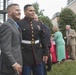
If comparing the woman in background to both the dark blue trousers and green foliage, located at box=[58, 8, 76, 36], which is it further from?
green foliage, located at box=[58, 8, 76, 36]

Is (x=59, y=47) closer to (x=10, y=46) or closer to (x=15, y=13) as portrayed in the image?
(x=15, y=13)

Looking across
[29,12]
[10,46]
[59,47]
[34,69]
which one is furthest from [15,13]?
[59,47]

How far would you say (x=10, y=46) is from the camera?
12.4ft

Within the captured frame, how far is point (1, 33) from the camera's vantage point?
12.4 ft

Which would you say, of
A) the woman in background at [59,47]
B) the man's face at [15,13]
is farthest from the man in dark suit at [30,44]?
the woman in background at [59,47]

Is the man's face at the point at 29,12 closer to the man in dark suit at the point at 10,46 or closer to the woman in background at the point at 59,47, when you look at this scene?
the man in dark suit at the point at 10,46

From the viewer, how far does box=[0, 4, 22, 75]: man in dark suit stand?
3.72 m

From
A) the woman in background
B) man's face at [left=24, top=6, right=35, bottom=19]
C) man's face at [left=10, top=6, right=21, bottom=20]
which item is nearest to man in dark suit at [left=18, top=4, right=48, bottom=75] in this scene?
man's face at [left=24, top=6, right=35, bottom=19]

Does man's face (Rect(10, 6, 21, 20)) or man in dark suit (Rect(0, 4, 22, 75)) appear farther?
man's face (Rect(10, 6, 21, 20))

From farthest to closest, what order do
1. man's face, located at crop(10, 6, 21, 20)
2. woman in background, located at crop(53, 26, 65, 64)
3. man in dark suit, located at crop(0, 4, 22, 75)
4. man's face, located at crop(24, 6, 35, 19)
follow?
1. woman in background, located at crop(53, 26, 65, 64)
2. man's face, located at crop(24, 6, 35, 19)
3. man's face, located at crop(10, 6, 21, 20)
4. man in dark suit, located at crop(0, 4, 22, 75)

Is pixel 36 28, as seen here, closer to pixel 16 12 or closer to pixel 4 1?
pixel 16 12

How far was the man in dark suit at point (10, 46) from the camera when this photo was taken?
12.2ft

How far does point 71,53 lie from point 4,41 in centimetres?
868

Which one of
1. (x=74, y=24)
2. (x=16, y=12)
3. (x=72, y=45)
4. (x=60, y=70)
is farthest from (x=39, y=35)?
(x=74, y=24)
